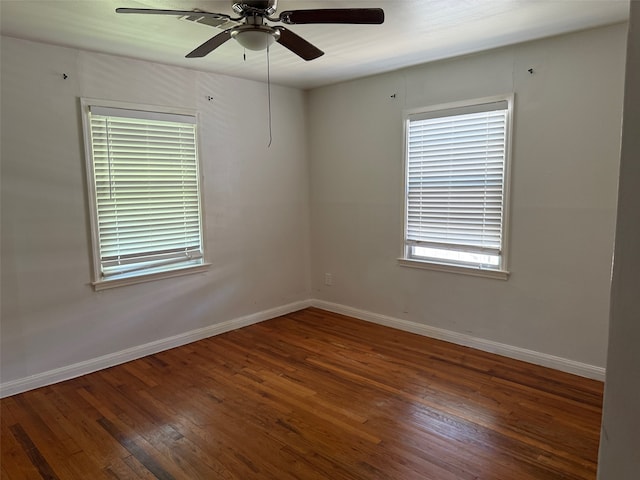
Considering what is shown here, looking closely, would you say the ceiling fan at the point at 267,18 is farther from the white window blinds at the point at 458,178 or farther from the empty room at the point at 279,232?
the white window blinds at the point at 458,178

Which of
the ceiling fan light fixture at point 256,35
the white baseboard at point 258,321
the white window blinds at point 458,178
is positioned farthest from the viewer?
the white window blinds at point 458,178

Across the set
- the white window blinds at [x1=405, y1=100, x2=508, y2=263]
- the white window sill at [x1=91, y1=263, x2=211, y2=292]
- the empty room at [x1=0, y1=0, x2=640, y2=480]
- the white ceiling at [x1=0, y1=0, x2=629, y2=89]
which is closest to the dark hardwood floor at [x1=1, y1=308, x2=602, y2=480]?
the empty room at [x1=0, y1=0, x2=640, y2=480]

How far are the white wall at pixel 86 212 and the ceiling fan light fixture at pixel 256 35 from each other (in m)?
1.67

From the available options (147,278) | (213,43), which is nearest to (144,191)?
(147,278)

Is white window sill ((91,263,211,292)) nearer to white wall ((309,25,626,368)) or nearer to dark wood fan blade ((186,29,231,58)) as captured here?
white wall ((309,25,626,368))

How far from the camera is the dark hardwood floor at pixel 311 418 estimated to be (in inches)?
87.5

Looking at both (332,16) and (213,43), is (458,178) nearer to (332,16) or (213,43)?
(332,16)

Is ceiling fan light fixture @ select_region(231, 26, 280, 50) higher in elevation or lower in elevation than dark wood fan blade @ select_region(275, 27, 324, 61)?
lower

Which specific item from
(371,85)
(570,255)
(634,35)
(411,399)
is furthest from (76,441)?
(371,85)

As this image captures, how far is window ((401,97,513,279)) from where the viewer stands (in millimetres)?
3467

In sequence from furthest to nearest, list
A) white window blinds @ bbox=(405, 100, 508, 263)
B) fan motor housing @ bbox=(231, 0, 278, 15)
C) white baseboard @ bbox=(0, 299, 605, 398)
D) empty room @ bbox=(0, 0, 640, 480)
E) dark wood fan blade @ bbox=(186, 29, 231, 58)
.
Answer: white window blinds @ bbox=(405, 100, 508, 263), white baseboard @ bbox=(0, 299, 605, 398), empty room @ bbox=(0, 0, 640, 480), dark wood fan blade @ bbox=(186, 29, 231, 58), fan motor housing @ bbox=(231, 0, 278, 15)

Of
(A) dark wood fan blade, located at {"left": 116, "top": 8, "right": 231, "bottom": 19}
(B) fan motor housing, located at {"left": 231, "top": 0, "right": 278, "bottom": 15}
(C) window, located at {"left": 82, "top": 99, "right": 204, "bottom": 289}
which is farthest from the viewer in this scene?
(C) window, located at {"left": 82, "top": 99, "right": 204, "bottom": 289}

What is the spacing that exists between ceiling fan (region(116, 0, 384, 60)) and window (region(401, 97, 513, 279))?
1.75 metres

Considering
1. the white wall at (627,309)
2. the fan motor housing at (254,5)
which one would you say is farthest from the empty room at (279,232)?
the white wall at (627,309)
